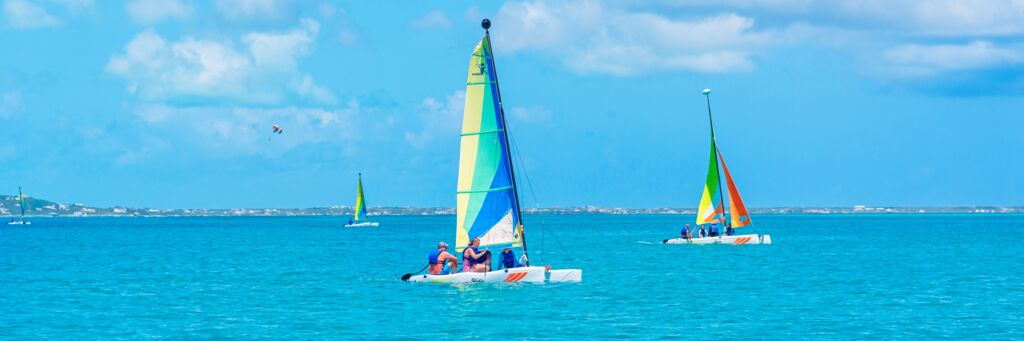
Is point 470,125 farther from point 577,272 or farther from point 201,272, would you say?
point 201,272

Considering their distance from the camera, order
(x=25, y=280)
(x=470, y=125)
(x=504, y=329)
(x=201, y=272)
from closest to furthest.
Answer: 1. (x=504, y=329)
2. (x=470, y=125)
3. (x=25, y=280)
4. (x=201, y=272)

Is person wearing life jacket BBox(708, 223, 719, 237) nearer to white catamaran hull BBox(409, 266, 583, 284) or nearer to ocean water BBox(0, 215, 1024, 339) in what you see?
ocean water BBox(0, 215, 1024, 339)

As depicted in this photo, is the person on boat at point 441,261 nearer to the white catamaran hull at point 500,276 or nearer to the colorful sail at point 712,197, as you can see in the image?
the white catamaran hull at point 500,276

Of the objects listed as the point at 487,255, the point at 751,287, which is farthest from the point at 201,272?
the point at 751,287

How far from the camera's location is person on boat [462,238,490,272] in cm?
4716

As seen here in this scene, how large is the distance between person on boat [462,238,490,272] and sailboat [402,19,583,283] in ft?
0.82

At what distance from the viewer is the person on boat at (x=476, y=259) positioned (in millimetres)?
47156

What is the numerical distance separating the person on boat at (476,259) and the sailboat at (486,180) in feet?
0.82

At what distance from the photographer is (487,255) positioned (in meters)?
47.2

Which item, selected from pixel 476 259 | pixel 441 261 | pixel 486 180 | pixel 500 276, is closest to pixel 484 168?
pixel 486 180

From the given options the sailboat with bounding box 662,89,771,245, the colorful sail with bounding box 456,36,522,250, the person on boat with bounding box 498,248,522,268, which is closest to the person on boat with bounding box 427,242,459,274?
the colorful sail with bounding box 456,36,522,250

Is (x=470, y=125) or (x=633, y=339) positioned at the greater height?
(x=470, y=125)

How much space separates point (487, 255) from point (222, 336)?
13.3 meters

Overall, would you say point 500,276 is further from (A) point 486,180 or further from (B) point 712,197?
(B) point 712,197
